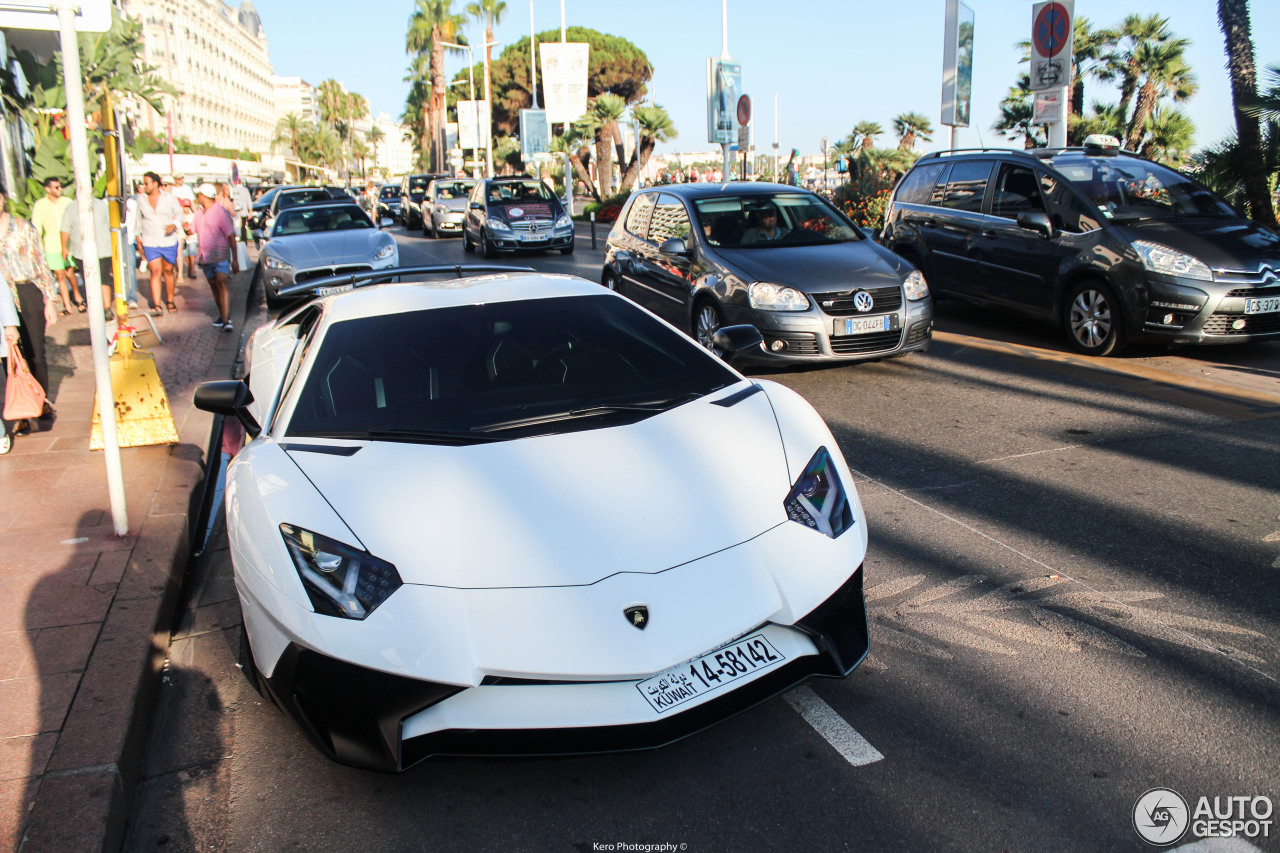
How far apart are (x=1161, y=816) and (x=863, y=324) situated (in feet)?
18.3

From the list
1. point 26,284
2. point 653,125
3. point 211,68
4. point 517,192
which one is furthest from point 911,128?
point 211,68

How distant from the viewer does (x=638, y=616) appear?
8.39ft

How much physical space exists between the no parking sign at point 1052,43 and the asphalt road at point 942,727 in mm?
9422

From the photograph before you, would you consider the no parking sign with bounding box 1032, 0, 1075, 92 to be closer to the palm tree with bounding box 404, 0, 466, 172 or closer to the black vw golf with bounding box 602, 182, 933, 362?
the black vw golf with bounding box 602, 182, 933, 362

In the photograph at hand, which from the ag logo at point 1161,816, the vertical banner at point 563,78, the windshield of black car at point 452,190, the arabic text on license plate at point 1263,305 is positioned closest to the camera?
the ag logo at point 1161,816

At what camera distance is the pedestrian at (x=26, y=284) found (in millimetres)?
7402

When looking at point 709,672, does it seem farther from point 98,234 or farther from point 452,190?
point 452,190

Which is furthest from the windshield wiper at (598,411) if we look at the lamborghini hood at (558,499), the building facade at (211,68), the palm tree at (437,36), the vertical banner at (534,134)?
the building facade at (211,68)

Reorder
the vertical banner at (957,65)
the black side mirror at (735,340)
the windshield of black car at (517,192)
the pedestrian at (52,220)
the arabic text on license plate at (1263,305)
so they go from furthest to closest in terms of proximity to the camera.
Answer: the windshield of black car at (517,192) < the vertical banner at (957,65) < the pedestrian at (52,220) < the arabic text on license plate at (1263,305) < the black side mirror at (735,340)

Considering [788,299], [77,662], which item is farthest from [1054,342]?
[77,662]

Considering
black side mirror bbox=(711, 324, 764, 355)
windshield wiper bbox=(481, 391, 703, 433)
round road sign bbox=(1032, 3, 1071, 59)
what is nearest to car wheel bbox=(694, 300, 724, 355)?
black side mirror bbox=(711, 324, 764, 355)

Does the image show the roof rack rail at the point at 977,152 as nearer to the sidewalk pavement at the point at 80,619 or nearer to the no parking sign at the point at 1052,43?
the no parking sign at the point at 1052,43

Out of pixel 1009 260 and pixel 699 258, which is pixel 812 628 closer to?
pixel 699 258

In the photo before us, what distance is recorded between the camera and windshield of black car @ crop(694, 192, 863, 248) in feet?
28.7
